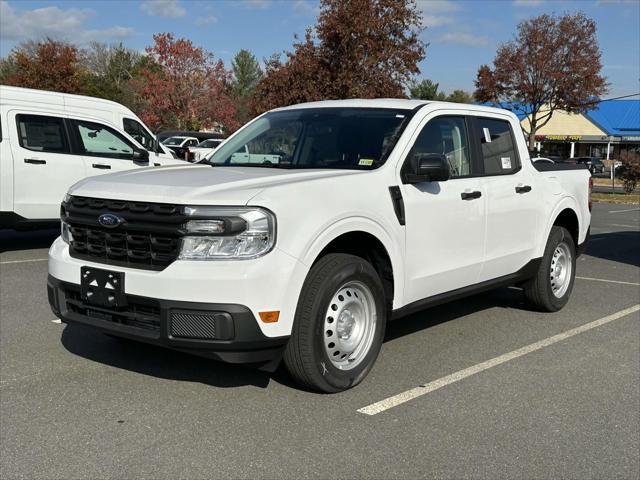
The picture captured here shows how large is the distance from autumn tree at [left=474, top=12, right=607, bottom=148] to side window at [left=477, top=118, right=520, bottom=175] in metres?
29.4

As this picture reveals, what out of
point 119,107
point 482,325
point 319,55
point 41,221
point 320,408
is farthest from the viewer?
point 319,55

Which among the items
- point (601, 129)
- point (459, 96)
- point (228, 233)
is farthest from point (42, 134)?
point (459, 96)

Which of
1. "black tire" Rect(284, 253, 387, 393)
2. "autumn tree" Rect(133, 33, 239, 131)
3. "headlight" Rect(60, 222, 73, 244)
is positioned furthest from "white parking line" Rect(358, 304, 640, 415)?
"autumn tree" Rect(133, 33, 239, 131)

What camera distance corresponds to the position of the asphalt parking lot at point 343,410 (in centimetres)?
350

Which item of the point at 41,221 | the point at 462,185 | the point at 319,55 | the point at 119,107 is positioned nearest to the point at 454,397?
the point at 462,185

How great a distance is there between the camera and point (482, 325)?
638cm

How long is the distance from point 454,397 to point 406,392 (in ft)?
1.00

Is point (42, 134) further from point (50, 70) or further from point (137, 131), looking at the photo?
point (50, 70)

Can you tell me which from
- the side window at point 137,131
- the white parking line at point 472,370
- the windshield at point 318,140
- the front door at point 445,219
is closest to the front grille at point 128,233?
the windshield at point 318,140

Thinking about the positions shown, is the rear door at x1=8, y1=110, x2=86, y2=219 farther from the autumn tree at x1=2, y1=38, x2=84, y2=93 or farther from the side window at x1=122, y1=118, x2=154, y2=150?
the autumn tree at x1=2, y1=38, x2=84, y2=93

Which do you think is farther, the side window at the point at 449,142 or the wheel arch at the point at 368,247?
the side window at the point at 449,142

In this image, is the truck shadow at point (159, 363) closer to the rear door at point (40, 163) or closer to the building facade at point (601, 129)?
the rear door at point (40, 163)

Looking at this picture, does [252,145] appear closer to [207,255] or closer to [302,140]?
[302,140]

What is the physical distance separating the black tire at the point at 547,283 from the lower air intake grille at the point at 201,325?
3.77m
